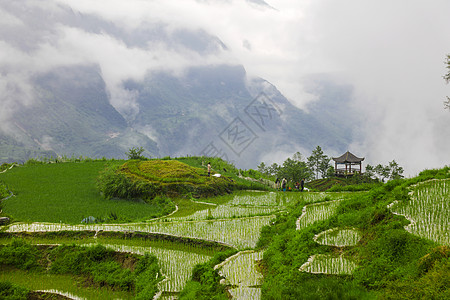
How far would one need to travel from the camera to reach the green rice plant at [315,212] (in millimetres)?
8836

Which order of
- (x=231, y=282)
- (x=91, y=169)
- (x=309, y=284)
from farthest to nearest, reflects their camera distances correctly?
1. (x=91, y=169)
2. (x=231, y=282)
3. (x=309, y=284)

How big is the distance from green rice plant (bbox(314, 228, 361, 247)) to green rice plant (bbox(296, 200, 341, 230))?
1.10 metres

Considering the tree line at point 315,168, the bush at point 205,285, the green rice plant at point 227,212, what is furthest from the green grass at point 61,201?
the tree line at point 315,168

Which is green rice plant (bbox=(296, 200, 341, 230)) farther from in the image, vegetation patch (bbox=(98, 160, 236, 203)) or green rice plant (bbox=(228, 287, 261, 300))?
vegetation patch (bbox=(98, 160, 236, 203))

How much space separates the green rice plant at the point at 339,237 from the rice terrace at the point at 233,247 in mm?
28

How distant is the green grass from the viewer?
498 inches

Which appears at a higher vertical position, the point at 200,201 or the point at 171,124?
the point at 171,124

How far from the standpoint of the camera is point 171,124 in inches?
5664

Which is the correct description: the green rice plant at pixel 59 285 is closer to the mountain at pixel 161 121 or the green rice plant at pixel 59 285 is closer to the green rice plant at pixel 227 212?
the green rice plant at pixel 227 212

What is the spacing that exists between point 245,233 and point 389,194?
426 centimetres

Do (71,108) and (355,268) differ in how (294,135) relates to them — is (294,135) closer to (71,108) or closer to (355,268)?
(71,108)

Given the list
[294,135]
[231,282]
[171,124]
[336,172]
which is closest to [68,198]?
[231,282]

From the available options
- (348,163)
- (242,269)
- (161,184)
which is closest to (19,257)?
(242,269)

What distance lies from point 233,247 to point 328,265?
344 centimetres
